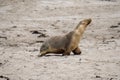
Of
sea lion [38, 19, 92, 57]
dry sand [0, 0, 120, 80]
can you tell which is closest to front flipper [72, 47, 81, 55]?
sea lion [38, 19, 92, 57]

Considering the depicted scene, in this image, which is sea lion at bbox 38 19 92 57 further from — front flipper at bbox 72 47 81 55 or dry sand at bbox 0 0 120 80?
dry sand at bbox 0 0 120 80

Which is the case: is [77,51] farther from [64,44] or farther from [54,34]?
[54,34]

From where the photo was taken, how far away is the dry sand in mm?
7453

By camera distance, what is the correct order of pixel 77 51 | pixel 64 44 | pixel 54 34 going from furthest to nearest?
pixel 54 34, pixel 77 51, pixel 64 44

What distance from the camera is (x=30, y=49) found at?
34.2 ft

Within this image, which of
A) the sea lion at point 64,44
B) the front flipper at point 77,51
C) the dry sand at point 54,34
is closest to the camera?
the dry sand at point 54,34

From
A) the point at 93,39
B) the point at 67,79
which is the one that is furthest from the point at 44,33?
the point at 67,79

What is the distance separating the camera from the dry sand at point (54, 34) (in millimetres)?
7453

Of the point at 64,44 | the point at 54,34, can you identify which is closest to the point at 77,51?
the point at 64,44

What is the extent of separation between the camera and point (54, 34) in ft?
→ 43.5

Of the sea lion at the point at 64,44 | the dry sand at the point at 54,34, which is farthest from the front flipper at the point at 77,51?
the dry sand at the point at 54,34

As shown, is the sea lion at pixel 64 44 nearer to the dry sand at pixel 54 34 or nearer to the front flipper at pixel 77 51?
the front flipper at pixel 77 51

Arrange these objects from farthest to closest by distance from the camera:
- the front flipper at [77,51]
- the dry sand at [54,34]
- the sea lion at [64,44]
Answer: the front flipper at [77,51], the sea lion at [64,44], the dry sand at [54,34]

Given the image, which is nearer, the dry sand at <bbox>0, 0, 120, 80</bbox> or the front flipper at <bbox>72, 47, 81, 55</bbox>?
the dry sand at <bbox>0, 0, 120, 80</bbox>
